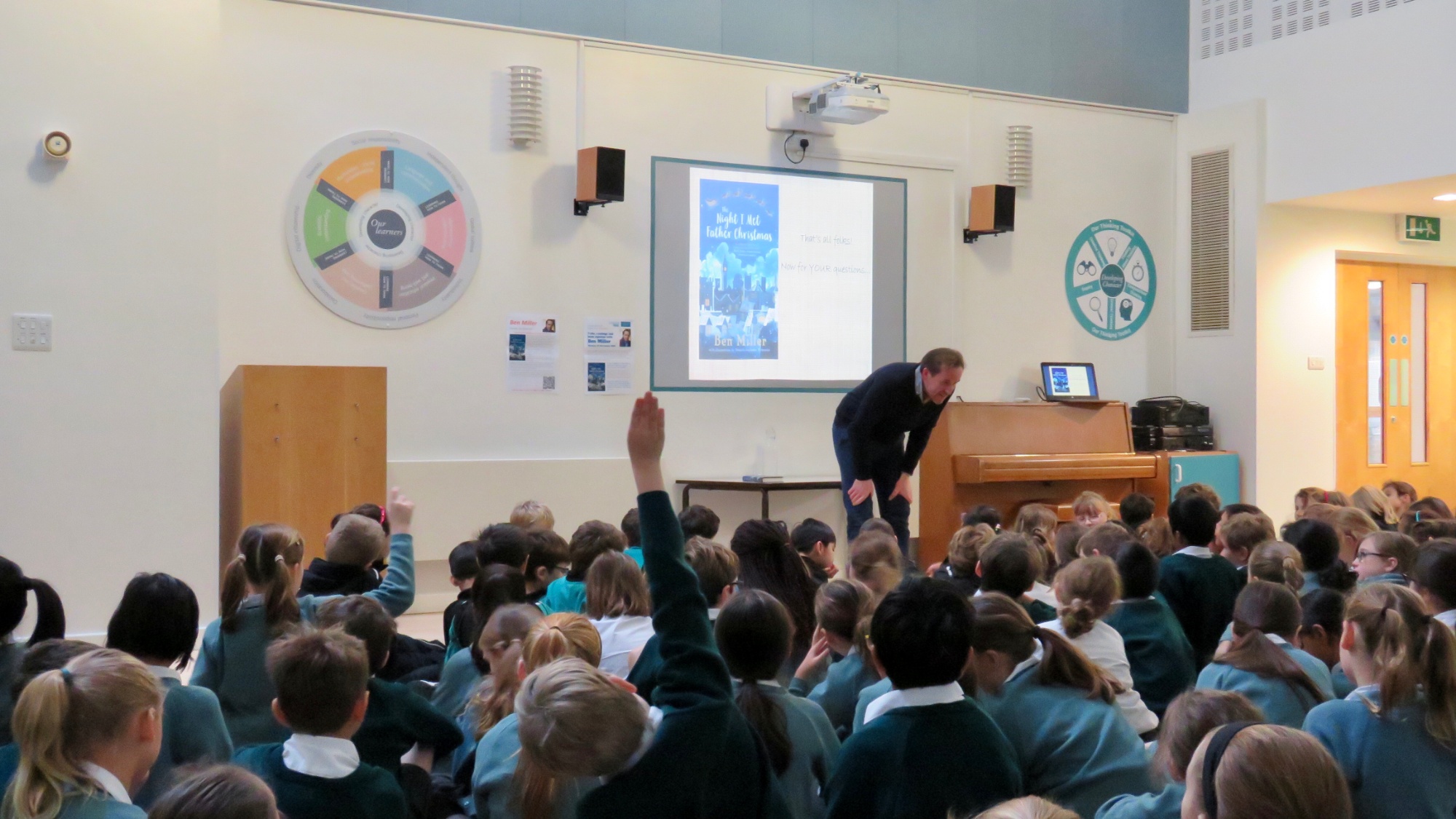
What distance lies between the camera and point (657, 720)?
1672 mm

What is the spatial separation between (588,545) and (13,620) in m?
1.58

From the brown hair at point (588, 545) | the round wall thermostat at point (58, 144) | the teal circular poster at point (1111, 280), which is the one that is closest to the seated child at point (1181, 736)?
the brown hair at point (588, 545)

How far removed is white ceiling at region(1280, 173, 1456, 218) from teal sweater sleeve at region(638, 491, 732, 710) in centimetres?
748

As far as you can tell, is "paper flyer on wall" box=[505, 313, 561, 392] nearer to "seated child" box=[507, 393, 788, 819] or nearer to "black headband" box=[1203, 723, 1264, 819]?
"seated child" box=[507, 393, 788, 819]

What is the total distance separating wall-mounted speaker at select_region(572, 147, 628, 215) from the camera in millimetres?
6695

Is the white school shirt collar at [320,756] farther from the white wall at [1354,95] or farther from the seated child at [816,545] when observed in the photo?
the white wall at [1354,95]

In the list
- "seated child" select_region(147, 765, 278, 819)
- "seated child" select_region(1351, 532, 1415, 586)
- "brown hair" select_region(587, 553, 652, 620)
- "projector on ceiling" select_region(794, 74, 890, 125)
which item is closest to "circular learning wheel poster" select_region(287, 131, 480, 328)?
"projector on ceiling" select_region(794, 74, 890, 125)

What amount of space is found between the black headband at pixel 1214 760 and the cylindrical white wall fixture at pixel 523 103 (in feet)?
19.2

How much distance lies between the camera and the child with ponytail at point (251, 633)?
2842 mm

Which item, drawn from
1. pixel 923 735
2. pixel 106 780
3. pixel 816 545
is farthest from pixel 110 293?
pixel 923 735

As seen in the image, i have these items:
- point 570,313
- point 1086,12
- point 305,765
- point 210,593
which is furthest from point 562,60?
point 305,765

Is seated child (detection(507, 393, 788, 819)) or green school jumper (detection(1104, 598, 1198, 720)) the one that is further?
green school jumper (detection(1104, 598, 1198, 720))

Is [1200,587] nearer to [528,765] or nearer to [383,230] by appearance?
[528,765]

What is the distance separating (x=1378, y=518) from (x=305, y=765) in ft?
16.3
